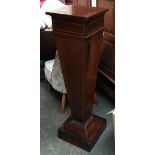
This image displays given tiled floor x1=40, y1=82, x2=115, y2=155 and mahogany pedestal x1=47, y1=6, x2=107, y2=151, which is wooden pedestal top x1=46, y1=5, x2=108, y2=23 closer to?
mahogany pedestal x1=47, y1=6, x2=107, y2=151

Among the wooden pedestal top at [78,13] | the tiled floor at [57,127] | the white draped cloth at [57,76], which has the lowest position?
the tiled floor at [57,127]

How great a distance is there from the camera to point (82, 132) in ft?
5.49

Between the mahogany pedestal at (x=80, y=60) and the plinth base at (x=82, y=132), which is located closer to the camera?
the mahogany pedestal at (x=80, y=60)

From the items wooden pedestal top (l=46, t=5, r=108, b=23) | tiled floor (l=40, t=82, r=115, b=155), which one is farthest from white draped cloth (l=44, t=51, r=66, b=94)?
wooden pedestal top (l=46, t=5, r=108, b=23)

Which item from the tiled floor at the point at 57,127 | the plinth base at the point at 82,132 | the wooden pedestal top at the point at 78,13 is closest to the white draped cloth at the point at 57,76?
the tiled floor at the point at 57,127

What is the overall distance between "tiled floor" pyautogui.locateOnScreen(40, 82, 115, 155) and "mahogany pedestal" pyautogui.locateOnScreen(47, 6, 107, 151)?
5 centimetres

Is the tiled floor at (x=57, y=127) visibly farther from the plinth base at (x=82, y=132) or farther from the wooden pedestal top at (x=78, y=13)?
the wooden pedestal top at (x=78, y=13)

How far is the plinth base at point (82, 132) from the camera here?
1646mm

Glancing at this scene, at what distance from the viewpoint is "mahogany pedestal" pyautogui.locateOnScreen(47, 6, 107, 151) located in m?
1.38

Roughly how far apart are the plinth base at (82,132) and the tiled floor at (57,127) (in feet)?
0.11

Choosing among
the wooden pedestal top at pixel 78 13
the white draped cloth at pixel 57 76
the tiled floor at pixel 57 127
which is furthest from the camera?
the white draped cloth at pixel 57 76
